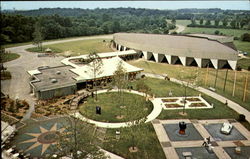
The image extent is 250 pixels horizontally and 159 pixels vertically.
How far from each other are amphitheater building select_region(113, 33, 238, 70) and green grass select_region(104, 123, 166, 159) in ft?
104

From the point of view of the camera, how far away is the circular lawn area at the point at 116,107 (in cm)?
2666

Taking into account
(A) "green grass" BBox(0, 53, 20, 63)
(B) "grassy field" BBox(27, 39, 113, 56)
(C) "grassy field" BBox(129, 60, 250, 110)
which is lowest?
(C) "grassy field" BBox(129, 60, 250, 110)

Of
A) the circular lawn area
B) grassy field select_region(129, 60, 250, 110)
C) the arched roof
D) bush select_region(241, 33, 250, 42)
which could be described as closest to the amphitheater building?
the arched roof

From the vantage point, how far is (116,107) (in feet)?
98.2

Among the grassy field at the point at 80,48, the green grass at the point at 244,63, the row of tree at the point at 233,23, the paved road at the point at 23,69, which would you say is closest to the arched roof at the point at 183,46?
the green grass at the point at 244,63

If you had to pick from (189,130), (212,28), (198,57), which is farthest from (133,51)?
(212,28)

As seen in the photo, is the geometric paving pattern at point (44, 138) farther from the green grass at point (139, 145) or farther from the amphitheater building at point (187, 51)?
the amphitheater building at point (187, 51)

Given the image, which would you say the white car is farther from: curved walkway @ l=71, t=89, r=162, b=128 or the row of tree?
the row of tree

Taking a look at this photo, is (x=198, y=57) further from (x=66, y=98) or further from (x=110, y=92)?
(x=66, y=98)

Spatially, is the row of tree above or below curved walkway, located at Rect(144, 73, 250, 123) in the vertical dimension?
above

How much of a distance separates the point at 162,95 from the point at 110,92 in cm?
797

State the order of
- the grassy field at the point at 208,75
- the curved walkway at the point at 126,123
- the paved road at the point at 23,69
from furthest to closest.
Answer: the grassy field at the point at 208,75 → the paved road at the point at 23,69 → the curved walkway at the point at 126,123

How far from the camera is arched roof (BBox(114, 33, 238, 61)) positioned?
4997 centimetres

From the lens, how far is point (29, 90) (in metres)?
34.8
